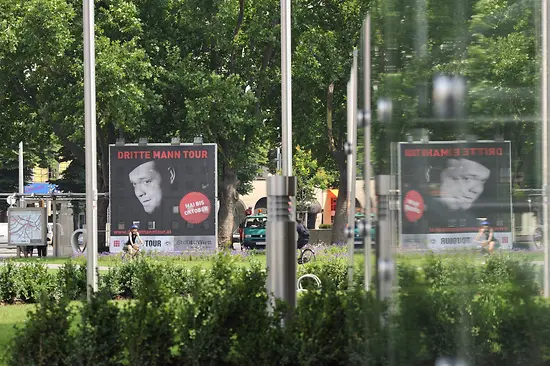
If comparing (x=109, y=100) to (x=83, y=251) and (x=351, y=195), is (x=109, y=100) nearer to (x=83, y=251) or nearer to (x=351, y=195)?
(x=83, y=251)

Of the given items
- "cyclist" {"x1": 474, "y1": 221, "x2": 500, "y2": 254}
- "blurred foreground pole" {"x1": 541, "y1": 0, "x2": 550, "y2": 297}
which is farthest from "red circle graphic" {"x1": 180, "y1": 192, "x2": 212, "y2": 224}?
"blurred foreground pole" {"x1": 541, "y1": 0, "x2": 550, "y2": 297}

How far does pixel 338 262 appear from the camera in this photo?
1744 cm

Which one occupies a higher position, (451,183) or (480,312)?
(451,183)

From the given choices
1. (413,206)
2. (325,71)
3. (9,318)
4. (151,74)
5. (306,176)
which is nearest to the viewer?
(413,206)

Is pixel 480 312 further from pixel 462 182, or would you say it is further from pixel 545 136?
pixel 545 136

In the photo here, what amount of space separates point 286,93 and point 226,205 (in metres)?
27.2

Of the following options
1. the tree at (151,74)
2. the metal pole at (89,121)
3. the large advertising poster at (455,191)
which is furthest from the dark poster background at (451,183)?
the tree at (151,74)

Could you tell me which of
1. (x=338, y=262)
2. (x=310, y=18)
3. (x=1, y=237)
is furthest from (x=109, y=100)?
(x=1, y=237)

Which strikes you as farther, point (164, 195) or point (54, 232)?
point (54, 232)

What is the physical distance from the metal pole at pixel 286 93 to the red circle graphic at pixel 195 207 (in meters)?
19.9

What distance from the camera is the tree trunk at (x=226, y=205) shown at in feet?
124

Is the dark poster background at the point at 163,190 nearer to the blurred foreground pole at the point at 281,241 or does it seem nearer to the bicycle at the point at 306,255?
the bicycle at the point at 306,255

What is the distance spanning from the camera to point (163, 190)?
3144 cm

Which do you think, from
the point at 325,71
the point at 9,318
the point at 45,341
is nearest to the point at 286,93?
the point at 45,341
